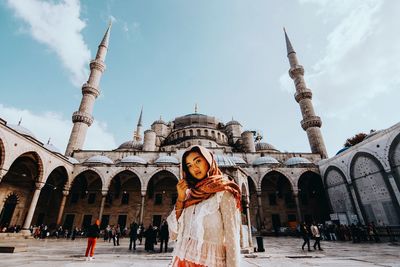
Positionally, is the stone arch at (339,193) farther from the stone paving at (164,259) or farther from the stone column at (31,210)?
the stone column at (31,210)

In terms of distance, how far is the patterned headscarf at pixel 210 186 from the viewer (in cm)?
154

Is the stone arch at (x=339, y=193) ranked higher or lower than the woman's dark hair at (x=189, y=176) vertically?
higher

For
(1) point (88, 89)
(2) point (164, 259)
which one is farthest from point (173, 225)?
(1) point (88, 89)

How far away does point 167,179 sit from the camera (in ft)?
69.8

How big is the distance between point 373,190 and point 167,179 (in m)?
16.6

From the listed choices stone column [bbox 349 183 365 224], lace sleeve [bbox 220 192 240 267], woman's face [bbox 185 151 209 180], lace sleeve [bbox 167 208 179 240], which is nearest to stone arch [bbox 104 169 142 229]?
stone column [bbox 349 183 365 224]

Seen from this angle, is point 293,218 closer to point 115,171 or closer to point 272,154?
point 272,154

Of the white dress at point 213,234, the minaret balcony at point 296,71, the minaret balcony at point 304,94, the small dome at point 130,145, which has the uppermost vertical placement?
the minaret balcony at point 296,71

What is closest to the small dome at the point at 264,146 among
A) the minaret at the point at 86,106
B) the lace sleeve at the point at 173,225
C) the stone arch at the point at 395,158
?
the stone arch at the point at 395,158

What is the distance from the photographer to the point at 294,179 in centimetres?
1880

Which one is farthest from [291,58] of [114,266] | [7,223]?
[7,223]

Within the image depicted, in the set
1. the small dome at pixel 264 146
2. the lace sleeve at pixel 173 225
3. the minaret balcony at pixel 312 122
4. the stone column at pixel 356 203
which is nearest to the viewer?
the lace sleeve at pixel 173 225

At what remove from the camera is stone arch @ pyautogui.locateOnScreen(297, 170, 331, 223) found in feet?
64.9

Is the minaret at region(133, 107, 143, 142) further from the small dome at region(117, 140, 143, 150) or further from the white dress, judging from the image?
the white dress
